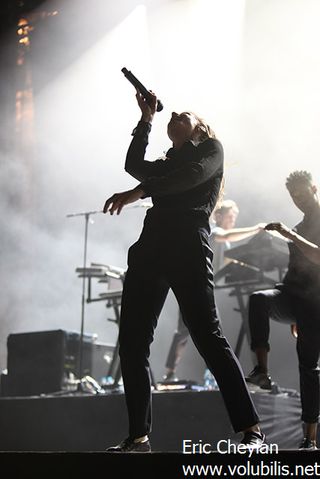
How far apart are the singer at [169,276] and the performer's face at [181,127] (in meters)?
0.14

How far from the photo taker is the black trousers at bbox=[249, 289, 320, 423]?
3.32 metres

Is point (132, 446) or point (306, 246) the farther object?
point (306, 246)

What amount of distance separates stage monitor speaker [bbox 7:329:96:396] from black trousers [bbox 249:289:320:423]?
2.99 metres

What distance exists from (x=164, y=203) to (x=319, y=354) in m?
1.15

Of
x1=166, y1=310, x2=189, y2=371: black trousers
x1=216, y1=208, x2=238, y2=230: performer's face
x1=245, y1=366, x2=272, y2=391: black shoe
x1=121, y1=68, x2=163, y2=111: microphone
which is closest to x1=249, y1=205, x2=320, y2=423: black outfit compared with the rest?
x1=245, y1=366, x2=272, y2=391: black shoe

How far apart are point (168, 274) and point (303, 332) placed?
34.4 inches

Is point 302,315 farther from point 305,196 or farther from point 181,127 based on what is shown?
point 181,127

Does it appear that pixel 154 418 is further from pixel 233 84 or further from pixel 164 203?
pixel 233 84

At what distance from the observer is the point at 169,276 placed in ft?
9.37

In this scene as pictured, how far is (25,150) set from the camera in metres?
7.87

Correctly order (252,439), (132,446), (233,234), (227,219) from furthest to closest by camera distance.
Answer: (227,219) → (233,234) → (132,446) → (252,439)

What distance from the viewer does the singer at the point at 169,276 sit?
2.75 m

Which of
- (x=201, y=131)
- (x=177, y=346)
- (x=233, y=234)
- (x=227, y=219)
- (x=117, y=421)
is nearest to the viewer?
(x=201, y=131)

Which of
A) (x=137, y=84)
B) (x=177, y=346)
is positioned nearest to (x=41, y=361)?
(x=177, y=346)
